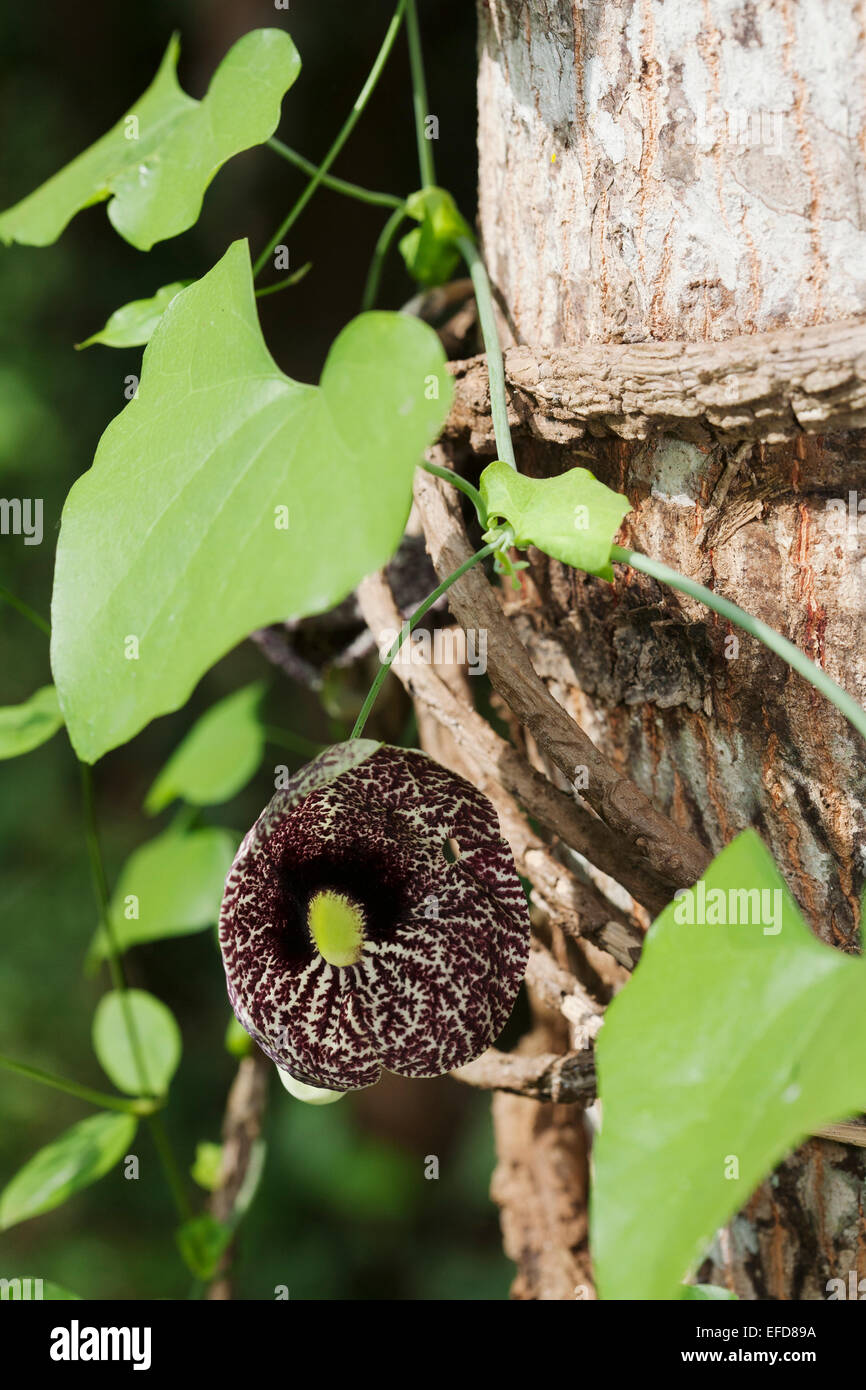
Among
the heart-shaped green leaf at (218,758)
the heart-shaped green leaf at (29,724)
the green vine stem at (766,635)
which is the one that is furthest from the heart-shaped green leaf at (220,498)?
the heart-shaped green leaf at (218,758)

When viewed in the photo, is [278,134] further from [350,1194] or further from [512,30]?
[350,1194]

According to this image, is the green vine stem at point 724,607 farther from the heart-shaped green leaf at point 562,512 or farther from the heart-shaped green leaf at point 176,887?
the heart-shaped green leaf at point 176,887

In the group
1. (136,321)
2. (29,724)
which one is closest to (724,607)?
(136,321)

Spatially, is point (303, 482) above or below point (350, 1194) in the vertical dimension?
above

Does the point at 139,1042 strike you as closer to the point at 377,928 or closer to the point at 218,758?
the point at 218,758

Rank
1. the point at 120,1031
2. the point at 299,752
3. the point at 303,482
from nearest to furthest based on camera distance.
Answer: the point at 303,482 → the point at 120,1031 → the point at 299,752
